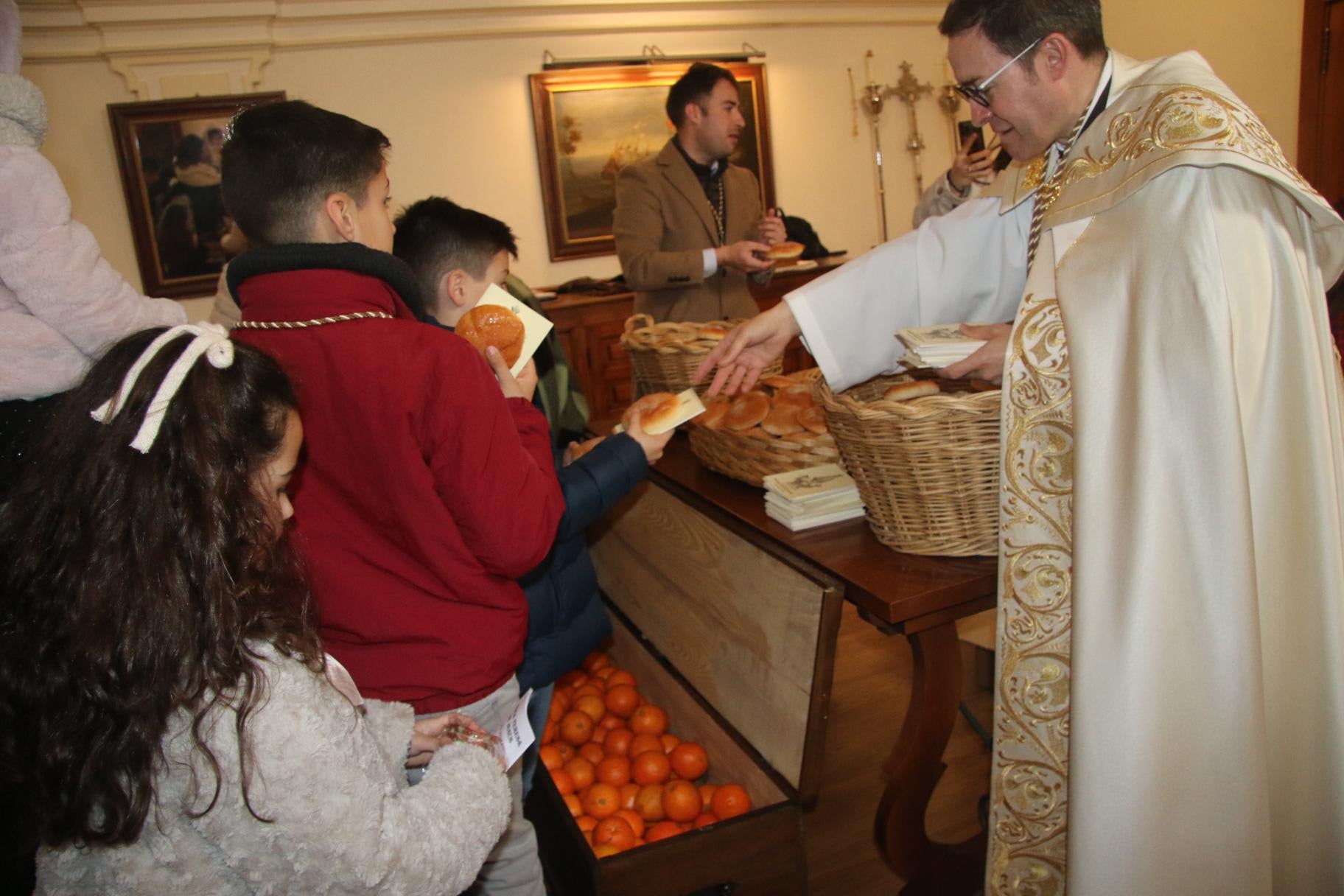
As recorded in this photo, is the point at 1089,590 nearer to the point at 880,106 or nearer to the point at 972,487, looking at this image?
the point at 972,487

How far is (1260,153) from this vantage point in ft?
4.91

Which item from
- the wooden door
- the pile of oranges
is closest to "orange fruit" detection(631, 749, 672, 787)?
the pile of oranges

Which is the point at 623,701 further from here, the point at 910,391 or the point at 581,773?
the point at 910,391

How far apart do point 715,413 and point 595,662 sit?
3.40ft

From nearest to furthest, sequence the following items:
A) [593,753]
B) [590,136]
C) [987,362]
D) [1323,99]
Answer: [987,362]
[593,753]
[1323,99]
[590,136]

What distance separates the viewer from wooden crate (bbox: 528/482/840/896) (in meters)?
1.85

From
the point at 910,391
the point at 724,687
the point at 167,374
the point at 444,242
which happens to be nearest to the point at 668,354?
the point at 444,242

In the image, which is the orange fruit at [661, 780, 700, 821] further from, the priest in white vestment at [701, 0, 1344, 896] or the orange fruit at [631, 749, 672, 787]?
the priest in white vestment at [701, 0, 1344, 896]

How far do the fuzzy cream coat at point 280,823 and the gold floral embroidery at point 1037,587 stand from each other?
3.40 feet

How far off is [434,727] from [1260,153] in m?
1.59

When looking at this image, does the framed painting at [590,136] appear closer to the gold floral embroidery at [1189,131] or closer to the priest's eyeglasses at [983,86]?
the priest's eyeglasses at [983,86]

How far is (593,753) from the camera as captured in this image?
2.63m

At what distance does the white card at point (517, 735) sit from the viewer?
1611 mm

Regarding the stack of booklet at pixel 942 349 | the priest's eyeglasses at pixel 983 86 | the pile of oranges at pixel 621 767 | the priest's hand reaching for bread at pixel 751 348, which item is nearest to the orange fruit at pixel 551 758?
the pile of oranges at pixel 621 767
